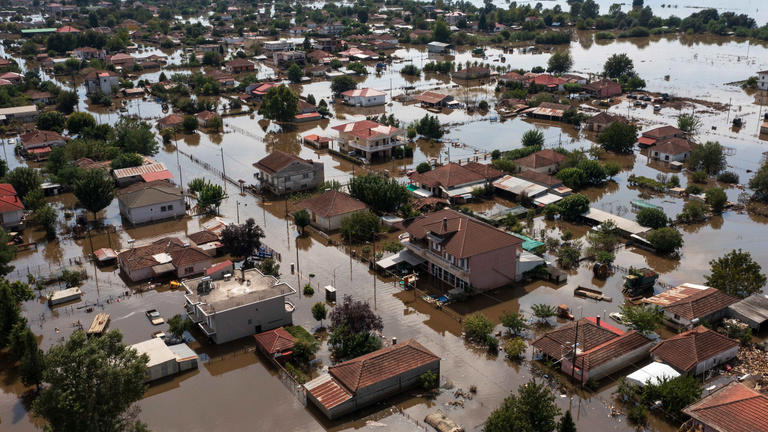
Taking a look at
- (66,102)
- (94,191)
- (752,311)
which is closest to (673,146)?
(752,311)

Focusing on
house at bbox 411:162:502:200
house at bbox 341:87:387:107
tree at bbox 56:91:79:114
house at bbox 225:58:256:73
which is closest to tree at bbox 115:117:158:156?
tree at bbox 56:91:79:114

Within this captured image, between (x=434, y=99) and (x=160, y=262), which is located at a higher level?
(x=434, y=99)

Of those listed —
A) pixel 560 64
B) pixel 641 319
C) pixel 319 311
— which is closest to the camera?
pixel 641 319

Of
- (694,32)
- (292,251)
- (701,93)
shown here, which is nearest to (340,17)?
(694,32)

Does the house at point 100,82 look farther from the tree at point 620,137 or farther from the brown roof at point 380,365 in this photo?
the brown roof at point 380,365

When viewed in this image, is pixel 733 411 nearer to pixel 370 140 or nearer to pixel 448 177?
pixel 448 177

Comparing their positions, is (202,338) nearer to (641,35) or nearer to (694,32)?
(641,35)
